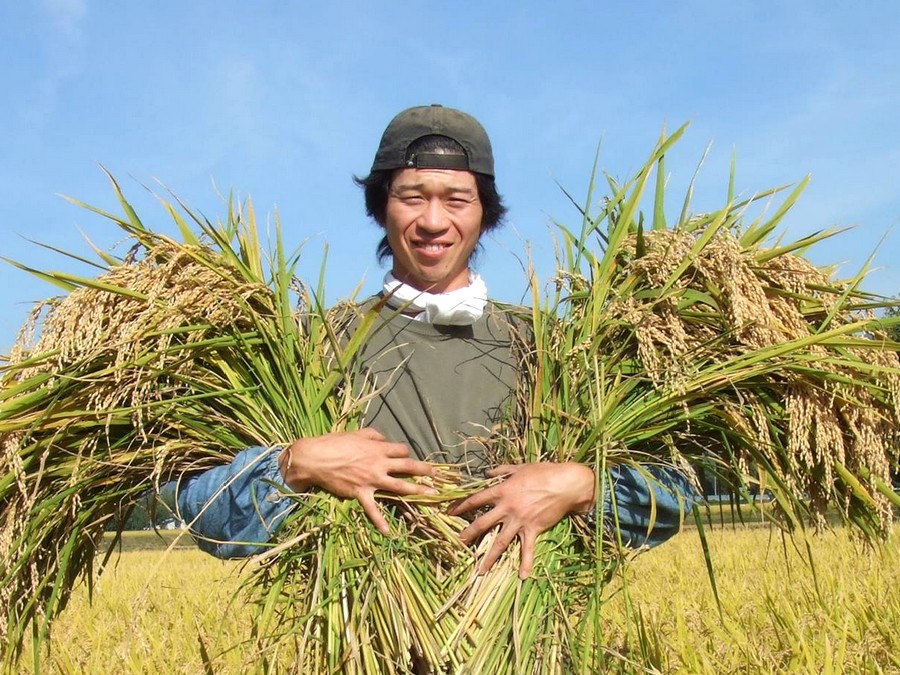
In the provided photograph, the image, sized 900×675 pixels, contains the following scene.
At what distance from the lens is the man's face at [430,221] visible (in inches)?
95.4

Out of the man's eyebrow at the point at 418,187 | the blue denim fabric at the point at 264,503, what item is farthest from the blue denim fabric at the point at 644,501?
the man's eyebrow at the point at 418,187

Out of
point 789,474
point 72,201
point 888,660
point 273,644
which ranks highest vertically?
point 72,201

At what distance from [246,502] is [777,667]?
2.08 m

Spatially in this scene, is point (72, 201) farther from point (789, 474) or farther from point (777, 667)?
point (777, 667)

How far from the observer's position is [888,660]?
352 cm

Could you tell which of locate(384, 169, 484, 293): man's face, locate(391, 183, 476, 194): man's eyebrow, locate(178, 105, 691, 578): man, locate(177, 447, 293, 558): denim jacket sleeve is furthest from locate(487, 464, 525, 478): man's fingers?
locate(391, 183, 476, 194): man's eyebrow

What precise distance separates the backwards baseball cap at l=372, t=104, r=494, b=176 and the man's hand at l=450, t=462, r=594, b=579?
86cm

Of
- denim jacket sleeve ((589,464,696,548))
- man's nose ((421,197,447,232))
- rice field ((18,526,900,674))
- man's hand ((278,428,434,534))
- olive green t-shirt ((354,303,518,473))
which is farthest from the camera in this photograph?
rice field ((18,526,900,674))

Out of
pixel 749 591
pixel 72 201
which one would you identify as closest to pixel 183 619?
pixel 749 591

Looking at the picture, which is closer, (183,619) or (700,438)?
(700,438)

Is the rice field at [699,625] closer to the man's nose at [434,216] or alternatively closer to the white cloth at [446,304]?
the white cloth at [446,304]

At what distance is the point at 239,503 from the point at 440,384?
0.56 metres

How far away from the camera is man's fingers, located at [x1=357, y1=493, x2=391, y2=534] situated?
197 cm

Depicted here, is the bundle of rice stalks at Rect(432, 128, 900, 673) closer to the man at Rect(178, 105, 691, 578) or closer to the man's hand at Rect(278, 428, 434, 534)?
the man at Rect(178, 105, 691, 578)
